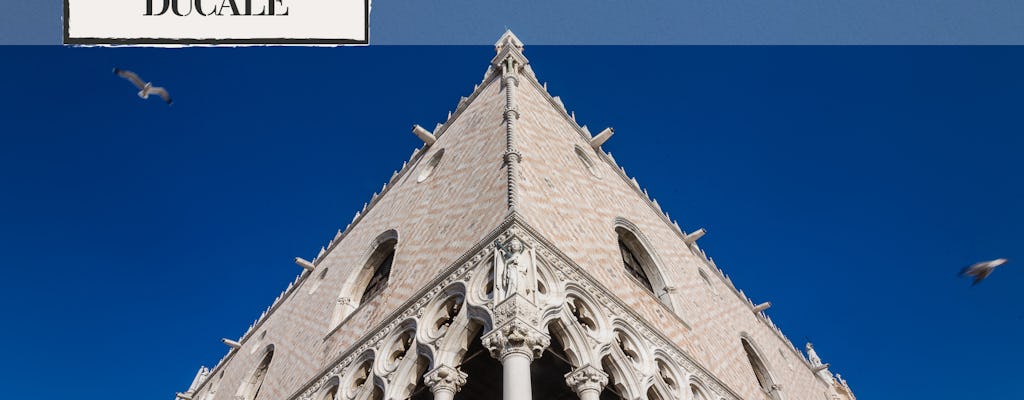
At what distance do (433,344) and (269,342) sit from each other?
8.90m

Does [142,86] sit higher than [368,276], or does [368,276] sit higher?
[368,276]

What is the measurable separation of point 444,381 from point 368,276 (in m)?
5.84

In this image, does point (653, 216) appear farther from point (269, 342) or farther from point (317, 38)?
point (317, 38)

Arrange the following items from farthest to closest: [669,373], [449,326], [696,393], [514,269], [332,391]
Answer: [332,391]
[696,393]
[669,373]
[449,326]
[514,269]

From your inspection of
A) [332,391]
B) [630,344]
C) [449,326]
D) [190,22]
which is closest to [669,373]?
[630,344]

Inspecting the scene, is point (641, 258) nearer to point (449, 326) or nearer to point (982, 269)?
point (449, 326)

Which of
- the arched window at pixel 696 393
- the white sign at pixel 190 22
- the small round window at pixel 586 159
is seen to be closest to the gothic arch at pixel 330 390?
the arched window at pixel 696 393

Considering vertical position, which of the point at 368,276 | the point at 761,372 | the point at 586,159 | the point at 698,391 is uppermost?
the point at 586,159

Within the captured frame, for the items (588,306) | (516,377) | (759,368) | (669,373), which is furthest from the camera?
(759,368)

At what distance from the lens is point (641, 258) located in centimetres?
1427

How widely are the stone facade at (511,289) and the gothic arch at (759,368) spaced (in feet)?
0.09

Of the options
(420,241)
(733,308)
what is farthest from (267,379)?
(733,308)

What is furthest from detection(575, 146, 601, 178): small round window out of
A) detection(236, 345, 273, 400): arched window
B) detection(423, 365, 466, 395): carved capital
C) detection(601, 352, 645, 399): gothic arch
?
detection(236, 345, 273, 400): arched window

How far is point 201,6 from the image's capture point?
447cm
